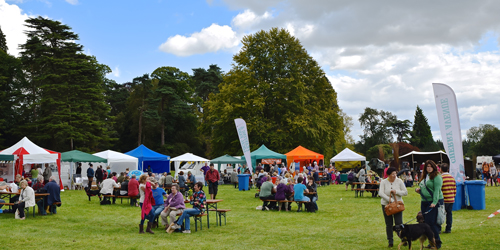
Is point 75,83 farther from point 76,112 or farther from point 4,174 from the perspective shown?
point 4,174

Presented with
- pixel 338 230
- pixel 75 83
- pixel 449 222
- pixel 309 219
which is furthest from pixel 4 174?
pixel 449 222

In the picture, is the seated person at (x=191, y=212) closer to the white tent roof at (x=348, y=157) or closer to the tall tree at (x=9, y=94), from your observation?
the white tent roof at (x=348, y=157)

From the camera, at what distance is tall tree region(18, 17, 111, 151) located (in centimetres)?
3550

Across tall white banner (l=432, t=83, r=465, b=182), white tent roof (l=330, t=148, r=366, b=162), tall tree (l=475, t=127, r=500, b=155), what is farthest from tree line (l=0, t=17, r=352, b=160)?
tall tree (l=475, t=127, r=500, b=155)

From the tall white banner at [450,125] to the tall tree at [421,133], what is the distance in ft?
221

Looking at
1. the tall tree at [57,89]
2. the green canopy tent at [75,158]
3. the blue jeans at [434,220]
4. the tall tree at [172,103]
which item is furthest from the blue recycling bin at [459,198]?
the tall tree at [172,103]

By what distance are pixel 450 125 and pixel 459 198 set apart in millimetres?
2367

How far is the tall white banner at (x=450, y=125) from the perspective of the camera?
34.6ft

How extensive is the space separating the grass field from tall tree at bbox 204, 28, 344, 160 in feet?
63.1

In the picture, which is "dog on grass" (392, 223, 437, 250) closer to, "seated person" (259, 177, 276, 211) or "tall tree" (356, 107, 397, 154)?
"seated person" (259, 177, 276, 211)

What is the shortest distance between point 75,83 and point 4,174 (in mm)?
16413

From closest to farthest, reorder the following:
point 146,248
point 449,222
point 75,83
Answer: point 146,248, point 449,222, point 75,83

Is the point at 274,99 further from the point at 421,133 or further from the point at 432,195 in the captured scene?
the point at 421,133

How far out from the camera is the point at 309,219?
10.8 m
